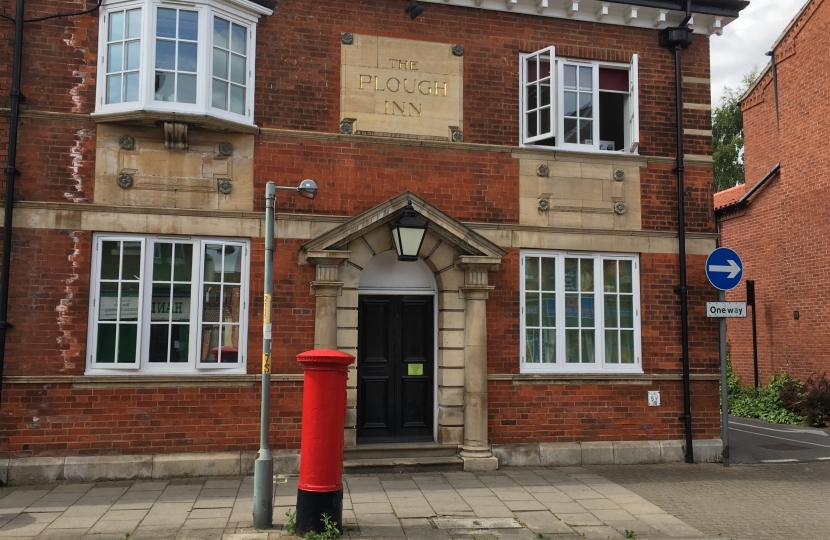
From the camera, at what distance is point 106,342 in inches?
353

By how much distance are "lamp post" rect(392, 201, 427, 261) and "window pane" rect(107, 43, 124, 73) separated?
13.4 ft

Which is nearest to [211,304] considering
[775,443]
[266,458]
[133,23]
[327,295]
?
[327,295]

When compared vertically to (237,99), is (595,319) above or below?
below

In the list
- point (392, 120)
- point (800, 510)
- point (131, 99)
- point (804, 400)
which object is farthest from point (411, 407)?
point (804, 400)

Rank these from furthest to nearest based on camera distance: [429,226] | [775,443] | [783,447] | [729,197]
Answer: [729,197], [775,443], [783,447], [429,226]

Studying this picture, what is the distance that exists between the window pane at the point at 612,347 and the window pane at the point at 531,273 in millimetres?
1302

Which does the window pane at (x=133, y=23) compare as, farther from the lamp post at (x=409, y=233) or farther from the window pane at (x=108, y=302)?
the lamp post at (x=409, y=233)

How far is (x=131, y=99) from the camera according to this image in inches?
356

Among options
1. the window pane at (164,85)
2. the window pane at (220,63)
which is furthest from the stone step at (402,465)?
the window pane at (220,63)

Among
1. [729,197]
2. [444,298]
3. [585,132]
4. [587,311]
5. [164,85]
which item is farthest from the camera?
[729,197]

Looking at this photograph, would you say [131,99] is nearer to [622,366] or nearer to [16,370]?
[16,370]

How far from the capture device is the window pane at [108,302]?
8984mm

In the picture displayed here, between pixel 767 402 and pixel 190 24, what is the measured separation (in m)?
14.1

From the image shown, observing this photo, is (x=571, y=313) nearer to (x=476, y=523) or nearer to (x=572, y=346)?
(x=572, y=346)
